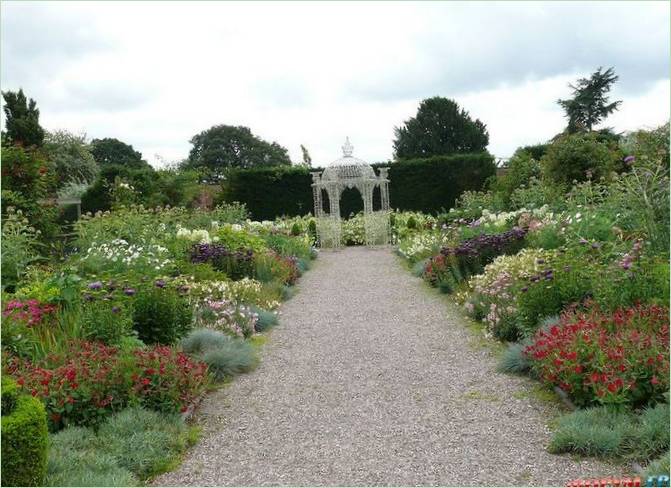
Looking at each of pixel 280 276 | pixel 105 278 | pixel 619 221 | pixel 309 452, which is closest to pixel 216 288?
pixel 105 278

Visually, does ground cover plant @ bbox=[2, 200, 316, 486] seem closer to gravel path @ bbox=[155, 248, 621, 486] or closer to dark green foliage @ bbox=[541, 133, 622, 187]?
gravel path @ bbox=[155, 248, 621, 486]

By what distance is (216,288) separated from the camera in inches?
312


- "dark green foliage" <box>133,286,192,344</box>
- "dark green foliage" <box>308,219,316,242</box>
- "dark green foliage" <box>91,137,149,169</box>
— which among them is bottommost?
"dark green foliage" <box>133,286,192,344</box>

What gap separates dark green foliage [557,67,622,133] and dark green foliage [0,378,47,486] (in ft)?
92.8

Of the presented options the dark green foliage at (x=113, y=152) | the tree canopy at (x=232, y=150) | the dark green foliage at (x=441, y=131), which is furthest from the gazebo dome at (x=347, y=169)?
A: the dark green foliage at (x=113, y=152)

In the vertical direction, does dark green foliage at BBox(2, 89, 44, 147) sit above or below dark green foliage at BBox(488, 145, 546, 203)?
above

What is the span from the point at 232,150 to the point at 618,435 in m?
38.7

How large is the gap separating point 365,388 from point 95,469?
88.0 inches

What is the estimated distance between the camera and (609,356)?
4.05 meters

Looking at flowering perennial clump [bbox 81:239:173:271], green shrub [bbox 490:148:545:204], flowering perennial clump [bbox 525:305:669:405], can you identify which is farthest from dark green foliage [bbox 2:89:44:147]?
flowering perennial clump [bbox 525:305:669:405]

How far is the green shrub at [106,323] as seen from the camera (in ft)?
16.6

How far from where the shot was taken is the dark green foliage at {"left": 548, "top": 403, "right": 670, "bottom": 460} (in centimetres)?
343

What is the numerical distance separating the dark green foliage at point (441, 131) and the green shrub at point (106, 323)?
29.2 m

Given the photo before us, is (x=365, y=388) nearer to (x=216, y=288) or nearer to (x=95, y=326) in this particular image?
(x=95, y=326)
